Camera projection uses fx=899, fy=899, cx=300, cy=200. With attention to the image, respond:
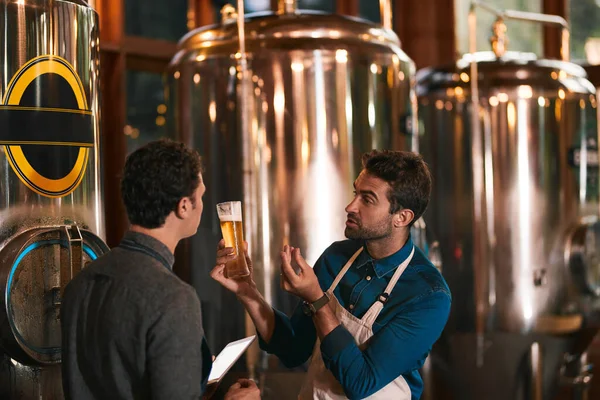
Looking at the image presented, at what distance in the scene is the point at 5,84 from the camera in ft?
7.69

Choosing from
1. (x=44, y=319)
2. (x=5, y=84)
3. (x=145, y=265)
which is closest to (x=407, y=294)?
(x=145, y=265)

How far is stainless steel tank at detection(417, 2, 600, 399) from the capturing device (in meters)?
4.79

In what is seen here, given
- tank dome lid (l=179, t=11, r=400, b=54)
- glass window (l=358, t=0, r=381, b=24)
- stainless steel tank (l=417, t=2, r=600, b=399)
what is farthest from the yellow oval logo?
glass window (l=358, t=0, r=381, b=24)

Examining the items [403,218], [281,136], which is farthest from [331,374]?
[281,136]

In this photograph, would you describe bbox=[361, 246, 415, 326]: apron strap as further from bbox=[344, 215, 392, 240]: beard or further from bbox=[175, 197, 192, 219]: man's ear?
bbox=[175, 197, 192, 219]: man's ear

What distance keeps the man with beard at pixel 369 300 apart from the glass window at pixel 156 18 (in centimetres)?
292

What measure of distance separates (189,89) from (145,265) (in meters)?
2.31

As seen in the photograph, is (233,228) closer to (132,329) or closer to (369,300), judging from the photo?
(369,300)

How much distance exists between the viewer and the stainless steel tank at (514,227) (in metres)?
4.79

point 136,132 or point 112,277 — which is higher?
point 136,132

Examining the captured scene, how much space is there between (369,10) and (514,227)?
239 cm

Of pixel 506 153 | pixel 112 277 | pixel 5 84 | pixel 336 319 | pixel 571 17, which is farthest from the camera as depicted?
pixel 571 17

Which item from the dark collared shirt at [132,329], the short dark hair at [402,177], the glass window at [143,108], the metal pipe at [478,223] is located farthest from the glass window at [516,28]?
the dark collared shirt at [132,329]

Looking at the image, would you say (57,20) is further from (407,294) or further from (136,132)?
(136,132)
